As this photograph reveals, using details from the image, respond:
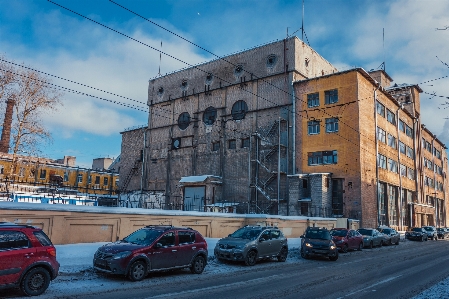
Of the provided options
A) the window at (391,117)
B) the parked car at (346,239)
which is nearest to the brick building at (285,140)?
the window at (391,117)

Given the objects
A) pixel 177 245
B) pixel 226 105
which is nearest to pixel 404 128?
pixel 226 105

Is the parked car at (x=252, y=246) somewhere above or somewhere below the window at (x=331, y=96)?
below

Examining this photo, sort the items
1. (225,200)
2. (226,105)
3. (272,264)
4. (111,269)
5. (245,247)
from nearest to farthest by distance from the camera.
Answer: (111,269)
(245,247)
(272,264)
(225,200)
(226,105)

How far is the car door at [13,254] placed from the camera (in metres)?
8.63

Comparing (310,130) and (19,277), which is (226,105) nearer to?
(310,130)

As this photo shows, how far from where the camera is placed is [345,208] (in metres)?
37.5

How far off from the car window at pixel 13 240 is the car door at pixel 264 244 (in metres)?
9.86

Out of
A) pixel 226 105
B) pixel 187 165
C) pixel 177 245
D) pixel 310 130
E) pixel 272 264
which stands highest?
pixel 226 105

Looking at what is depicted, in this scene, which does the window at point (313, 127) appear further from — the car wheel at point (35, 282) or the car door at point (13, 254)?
the car door at point (13, 254)

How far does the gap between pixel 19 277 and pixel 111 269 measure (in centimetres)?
282

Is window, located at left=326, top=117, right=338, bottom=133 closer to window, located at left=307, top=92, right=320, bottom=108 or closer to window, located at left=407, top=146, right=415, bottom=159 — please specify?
window, located at left=307, top=92, right=320, bottom=108

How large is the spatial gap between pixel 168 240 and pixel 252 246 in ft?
15.2

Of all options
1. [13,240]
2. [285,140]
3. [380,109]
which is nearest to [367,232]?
[285,140]

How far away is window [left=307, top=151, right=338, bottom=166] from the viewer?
128 ft
